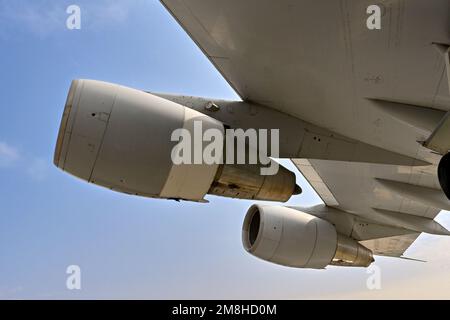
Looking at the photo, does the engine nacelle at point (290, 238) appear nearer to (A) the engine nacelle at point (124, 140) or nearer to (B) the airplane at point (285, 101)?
(B) the airplane at point (285, 101)

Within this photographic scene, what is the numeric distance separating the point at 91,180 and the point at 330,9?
2689 millimetres

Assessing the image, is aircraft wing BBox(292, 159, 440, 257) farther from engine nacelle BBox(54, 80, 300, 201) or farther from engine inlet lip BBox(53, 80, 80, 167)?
engine inlet lip BBox(53, 80, 80, 167)

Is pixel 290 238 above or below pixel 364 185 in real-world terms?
below

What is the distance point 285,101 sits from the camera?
4617 mm

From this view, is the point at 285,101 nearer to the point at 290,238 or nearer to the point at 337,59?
the point at 337,59

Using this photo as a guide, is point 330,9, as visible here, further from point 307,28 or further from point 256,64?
point 256,64

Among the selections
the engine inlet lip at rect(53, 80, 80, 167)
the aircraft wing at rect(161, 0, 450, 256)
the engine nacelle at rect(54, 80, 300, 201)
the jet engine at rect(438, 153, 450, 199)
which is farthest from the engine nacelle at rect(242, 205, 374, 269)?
the engine inlet lip at rect(53, 80, 80, 167)

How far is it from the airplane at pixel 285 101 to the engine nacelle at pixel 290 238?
2.97 meters

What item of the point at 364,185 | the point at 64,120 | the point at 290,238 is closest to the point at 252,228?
the point at 290,238

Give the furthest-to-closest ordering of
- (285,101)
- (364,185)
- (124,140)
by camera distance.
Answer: (364,185), (285,101), (124,140)

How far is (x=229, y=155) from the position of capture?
4074 millimetres

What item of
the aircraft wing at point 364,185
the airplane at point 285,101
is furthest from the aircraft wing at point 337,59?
the aircraft wing at point 364,185

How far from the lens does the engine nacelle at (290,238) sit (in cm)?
778

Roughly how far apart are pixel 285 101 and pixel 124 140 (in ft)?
6.75
